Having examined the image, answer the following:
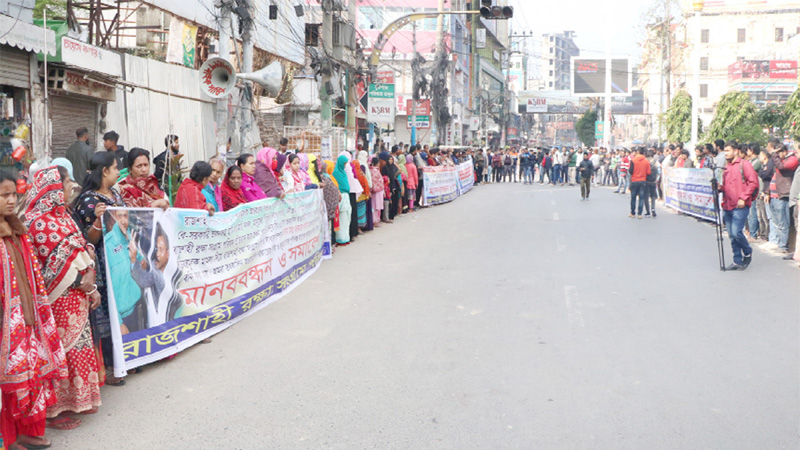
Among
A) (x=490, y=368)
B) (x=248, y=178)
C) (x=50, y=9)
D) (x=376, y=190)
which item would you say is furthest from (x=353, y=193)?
(x=50, y=9)

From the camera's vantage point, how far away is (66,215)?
4.61m

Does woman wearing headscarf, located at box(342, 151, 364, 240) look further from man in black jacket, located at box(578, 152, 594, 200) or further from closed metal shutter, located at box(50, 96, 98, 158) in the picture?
man in black jacket, located at box(578, 152, 594, 200)

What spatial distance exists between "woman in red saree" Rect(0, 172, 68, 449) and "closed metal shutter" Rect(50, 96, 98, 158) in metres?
9.81

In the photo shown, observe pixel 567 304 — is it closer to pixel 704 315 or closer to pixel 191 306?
pixel 704 315

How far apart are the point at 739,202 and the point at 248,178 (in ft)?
21.9

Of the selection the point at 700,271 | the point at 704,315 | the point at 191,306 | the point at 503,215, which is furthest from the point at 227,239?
the point at 503,215

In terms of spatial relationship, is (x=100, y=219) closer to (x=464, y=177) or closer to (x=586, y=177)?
(x=586, y=177)

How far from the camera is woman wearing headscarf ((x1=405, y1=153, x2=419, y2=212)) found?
20.4 metres

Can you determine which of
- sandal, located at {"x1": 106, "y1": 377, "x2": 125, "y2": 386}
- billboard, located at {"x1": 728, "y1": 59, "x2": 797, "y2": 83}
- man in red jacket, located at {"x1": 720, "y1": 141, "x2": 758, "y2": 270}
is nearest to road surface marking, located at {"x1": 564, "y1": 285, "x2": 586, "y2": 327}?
man in red jacket, located at {"x1": 720, "y1": 141, "x2": 758, "y2": 270}

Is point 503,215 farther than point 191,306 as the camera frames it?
Yes

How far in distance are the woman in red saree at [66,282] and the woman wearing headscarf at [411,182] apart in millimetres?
15587

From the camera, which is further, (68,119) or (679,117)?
(679,117)

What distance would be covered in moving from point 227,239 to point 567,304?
3619 mm

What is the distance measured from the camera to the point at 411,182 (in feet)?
66.9
